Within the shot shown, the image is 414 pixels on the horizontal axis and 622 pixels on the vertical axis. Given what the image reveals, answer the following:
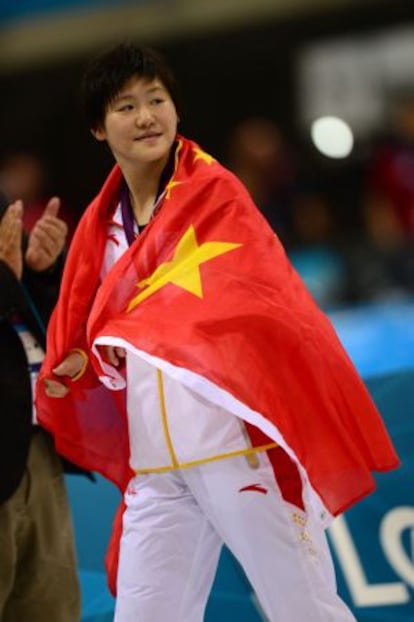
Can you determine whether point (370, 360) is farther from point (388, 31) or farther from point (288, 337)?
point (388, 31)

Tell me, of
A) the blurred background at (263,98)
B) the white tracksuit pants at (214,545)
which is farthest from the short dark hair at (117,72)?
the blurred background at (263,98)

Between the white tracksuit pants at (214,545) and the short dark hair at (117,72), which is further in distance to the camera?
the short dark hair at (117,72)

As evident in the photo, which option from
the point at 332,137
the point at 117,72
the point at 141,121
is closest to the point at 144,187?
the point at 141,121

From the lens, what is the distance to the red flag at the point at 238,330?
9.68 feet

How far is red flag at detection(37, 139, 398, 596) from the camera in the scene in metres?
2.95

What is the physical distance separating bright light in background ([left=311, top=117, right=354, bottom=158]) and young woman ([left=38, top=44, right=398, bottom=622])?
5.63 meters

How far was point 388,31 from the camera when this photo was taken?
9.80 metres

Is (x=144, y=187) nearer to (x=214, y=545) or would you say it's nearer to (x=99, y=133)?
(x=99, y=133)

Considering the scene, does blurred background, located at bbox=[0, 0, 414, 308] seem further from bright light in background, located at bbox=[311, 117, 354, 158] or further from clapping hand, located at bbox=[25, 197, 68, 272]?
clapping hand, located at bbox=[25, 197, 68, 272]

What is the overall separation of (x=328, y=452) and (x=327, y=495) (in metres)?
0.11

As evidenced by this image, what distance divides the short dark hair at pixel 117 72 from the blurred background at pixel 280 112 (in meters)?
4.00

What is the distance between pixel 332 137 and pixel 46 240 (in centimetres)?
621

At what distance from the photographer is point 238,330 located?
296cm

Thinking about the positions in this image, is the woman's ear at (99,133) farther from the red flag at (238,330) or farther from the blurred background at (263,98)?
the blurred background at (263,98)
